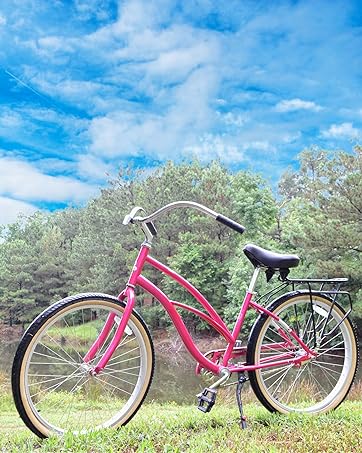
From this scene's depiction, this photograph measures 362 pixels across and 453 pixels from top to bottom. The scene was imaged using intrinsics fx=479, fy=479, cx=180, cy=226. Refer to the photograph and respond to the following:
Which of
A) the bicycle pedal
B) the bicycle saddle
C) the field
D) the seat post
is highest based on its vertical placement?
the bicycle saddle

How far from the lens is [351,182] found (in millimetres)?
11844

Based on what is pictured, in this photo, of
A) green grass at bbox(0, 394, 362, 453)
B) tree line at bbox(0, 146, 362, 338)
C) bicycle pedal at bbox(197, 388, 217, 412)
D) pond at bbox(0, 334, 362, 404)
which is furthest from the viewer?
tree line at bbox(0, 146, 362, 338)

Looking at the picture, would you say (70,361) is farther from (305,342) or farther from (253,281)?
(305,342)

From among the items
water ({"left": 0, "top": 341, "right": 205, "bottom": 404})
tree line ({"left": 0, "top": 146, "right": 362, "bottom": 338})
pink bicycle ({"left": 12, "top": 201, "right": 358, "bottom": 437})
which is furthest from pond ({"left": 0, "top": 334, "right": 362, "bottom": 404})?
pink bicycle ({"left": 12, "top": 201, "right": 358, "bottom": 437})

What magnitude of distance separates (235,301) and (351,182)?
5.14 meters

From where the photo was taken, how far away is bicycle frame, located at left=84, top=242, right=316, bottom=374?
2.16m

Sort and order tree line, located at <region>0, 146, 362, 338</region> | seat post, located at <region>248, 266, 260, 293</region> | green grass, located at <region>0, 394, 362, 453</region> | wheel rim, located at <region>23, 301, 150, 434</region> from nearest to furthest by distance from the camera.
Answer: green grass, located at <region>0, 394, 362, 453</region> < wheel rim, located at <region>23, 301, 150, 434</region> < seat post, located at <region>248, 266, 260, 293</region> < tree line, located at <region>0, 146, 362, 338</region>

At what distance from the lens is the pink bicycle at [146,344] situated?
2.10 m

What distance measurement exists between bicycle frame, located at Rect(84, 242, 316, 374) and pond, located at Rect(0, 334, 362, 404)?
6050mm

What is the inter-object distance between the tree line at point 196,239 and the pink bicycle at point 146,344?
901cm

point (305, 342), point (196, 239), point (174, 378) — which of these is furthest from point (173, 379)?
point (305, 342)

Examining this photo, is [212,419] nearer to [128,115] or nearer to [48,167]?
[128,115]

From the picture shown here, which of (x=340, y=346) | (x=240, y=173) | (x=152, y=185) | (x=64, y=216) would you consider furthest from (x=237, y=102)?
(x=340, y=346)

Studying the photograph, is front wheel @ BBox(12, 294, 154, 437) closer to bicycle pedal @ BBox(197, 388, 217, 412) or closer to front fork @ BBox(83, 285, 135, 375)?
front fork @ BBox(83, 285, 135, 375)
